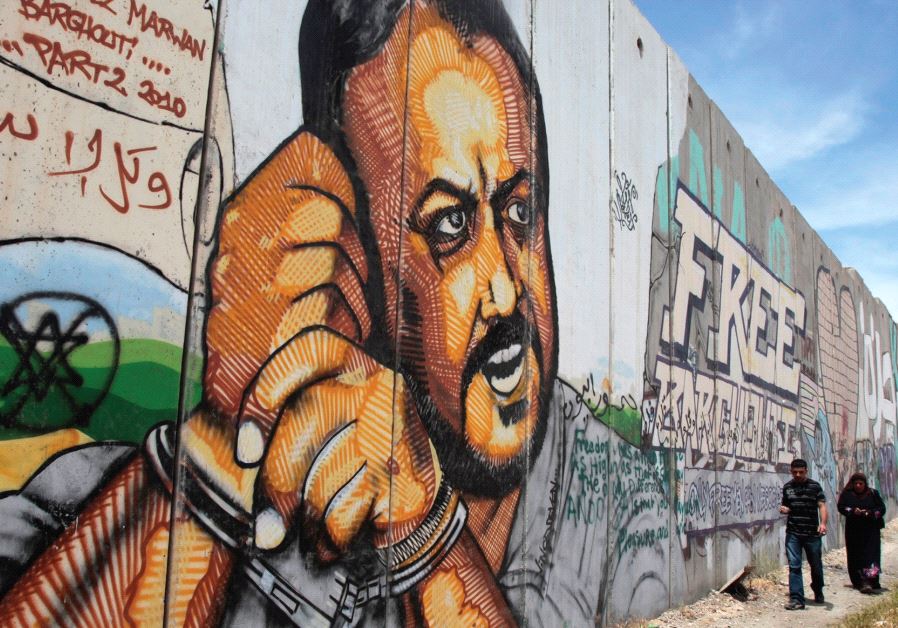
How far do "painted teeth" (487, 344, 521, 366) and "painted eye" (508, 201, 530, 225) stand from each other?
90 centimetres

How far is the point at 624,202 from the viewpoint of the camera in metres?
7.70

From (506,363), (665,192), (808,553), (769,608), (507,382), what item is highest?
(665,192)

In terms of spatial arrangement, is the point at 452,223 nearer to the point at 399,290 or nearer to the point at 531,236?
the point at 399,290

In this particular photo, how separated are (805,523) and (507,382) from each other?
18.5 ft

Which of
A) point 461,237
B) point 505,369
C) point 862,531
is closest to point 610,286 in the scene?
point 505,369

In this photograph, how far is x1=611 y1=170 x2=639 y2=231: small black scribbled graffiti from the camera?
752 centimetres

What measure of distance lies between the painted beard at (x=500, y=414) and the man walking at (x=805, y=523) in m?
4.91

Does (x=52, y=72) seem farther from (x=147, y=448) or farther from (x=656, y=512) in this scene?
(x=656, y=512)

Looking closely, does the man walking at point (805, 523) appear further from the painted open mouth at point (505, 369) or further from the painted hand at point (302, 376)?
the painted hand at point (302, 376)

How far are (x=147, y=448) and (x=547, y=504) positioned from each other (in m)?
3.54

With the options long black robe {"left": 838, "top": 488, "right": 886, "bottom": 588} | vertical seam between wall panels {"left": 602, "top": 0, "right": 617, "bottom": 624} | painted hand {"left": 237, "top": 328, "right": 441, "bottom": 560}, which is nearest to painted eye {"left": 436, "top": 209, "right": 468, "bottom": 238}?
painted hand {"left": 237, "top": 328, "right": 441, "bottom": 560}

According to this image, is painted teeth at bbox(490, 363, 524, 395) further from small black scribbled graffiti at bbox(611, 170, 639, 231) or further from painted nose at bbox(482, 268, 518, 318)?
small black scribbled graffiti at bbox(611, 170, 639, 231)

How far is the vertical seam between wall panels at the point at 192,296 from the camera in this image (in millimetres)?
3375

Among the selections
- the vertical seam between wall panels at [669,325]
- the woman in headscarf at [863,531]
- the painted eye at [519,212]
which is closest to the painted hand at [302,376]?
the painted eye at [519,212]
